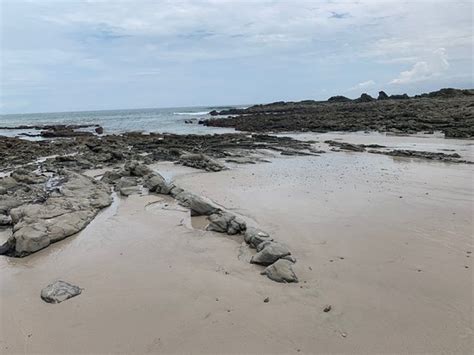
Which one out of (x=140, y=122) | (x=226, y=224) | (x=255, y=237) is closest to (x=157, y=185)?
(x=226, y=224)

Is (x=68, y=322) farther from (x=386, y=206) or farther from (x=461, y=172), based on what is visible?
(x=461, y=172)

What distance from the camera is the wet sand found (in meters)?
4.44

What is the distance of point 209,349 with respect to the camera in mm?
4285

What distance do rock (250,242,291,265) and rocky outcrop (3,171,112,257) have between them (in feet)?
13.9

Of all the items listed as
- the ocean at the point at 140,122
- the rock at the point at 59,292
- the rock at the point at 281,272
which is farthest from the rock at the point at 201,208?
the ocean at the point at 140,122

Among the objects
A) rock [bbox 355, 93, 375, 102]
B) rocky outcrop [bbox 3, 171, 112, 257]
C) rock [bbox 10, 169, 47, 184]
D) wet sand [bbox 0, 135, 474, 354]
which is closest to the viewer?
wet sand [bbox 0, 135, 474, 354]

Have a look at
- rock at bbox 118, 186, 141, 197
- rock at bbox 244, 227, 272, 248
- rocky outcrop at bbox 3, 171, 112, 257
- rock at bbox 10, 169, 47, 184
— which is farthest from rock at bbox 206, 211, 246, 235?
rock at bbox 10, 169, 47, 184

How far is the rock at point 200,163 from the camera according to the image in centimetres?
1661

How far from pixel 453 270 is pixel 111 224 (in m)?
6.98

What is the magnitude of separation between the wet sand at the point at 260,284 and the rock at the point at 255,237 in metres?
→ 0.33

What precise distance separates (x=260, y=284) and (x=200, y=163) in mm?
12001

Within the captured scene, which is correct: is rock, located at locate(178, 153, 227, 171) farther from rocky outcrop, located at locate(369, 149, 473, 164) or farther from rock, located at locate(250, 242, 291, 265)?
rock, located at locate(250, 242, 291, 265)

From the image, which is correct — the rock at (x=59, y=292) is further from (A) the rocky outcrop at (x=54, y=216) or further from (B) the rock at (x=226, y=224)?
(B) the rock at (x=226, y=224)

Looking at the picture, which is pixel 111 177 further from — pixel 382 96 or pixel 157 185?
pixel 382 96
